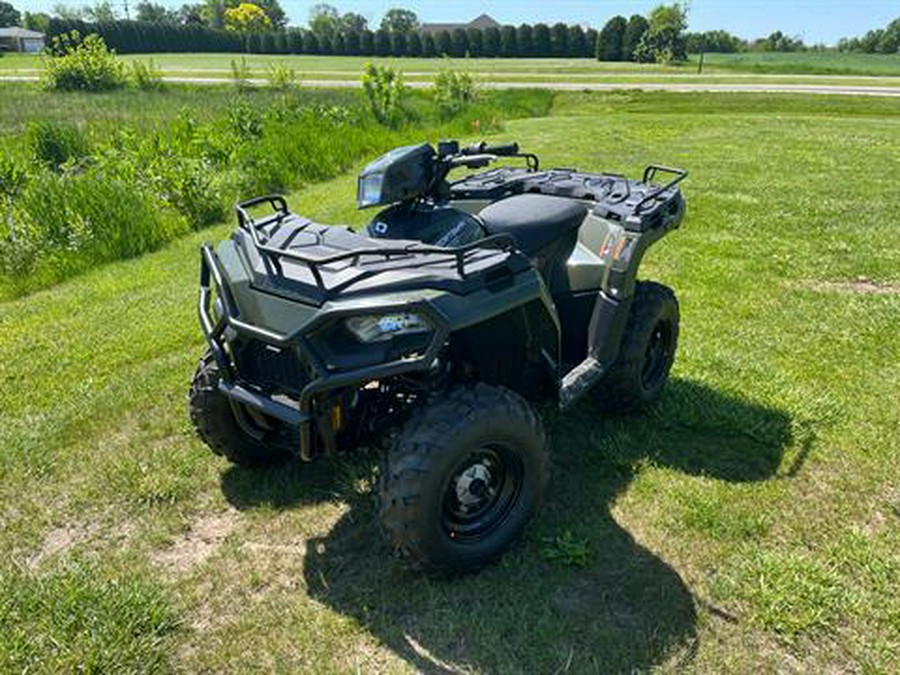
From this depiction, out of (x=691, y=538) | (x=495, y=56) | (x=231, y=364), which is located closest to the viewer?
(x=231, y=364)

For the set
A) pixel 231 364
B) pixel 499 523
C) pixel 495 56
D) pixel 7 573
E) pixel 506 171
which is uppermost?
pixel 506 171

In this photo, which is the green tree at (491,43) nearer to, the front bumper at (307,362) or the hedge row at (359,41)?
the hedge row at (359,41)

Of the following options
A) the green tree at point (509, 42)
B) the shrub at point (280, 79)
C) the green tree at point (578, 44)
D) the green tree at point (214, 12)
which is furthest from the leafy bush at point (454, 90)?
the green tree at point (214, 12)

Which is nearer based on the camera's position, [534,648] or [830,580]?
[534,648]

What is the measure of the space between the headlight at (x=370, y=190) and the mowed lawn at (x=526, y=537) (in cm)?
123

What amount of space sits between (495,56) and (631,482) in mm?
69574

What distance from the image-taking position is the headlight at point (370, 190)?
9.03ft

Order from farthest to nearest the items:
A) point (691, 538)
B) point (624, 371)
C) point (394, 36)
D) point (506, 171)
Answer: point (394, 36) → point (506, 171) → point (624, 371) → point (691, 538)

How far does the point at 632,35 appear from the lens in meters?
55.5

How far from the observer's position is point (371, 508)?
123 inches

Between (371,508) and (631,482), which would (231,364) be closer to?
(371,508)

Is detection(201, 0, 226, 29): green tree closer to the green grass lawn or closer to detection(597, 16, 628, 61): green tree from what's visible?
detection(597, 16, 628, 61): green tree

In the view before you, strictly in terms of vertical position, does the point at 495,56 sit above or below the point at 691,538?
below

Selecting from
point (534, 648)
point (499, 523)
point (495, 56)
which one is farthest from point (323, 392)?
point (495, 56)
